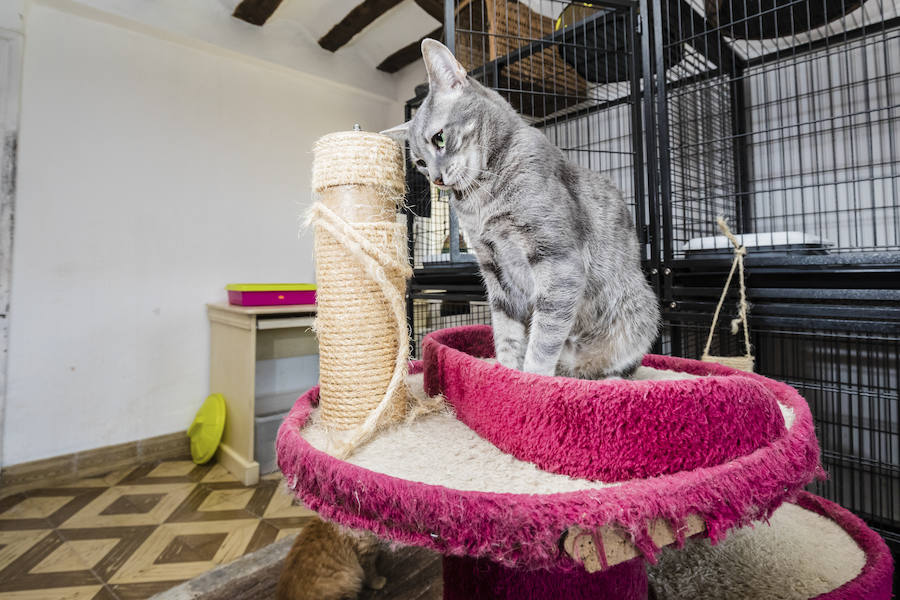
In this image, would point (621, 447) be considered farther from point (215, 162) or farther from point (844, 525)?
point (215, 162)

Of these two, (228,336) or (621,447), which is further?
(228,336)

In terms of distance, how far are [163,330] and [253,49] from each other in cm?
159

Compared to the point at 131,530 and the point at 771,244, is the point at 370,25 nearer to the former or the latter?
the point at 771,244

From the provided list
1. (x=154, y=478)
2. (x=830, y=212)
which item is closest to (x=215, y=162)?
(x=154, y=478)

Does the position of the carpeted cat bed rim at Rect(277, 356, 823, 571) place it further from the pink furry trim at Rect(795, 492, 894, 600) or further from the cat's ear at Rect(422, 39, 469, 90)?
the cat's ear at Rect(422, 39, 469, 90)

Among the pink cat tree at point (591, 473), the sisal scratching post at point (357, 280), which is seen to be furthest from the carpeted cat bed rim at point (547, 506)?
the sisal scratching post at point (357, 280)

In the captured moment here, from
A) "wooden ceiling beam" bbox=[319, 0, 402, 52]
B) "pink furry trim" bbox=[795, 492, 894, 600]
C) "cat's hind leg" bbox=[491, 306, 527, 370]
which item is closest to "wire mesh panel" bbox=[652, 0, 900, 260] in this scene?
"pink furry trim" bbox=[795, 492, 894, 600]

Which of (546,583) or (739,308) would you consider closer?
(546,583)

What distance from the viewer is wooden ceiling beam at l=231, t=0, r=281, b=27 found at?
2.21 meters

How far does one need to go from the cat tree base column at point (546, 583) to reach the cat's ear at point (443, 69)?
0.66m

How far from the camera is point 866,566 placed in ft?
2.24

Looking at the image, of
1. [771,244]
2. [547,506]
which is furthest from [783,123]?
[547,506]

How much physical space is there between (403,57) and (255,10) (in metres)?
0.95

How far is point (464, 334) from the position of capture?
31.0 inches
